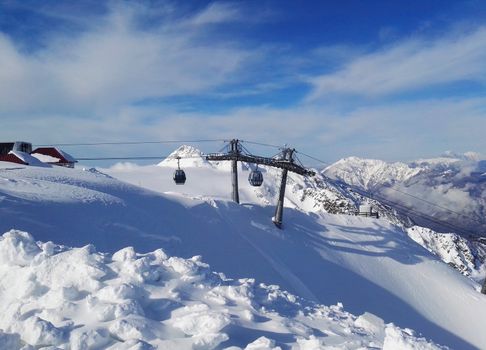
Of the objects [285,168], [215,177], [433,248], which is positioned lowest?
[433,248]

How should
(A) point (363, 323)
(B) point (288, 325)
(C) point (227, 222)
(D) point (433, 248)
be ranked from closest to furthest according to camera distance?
(B) point (288, 325) → (A) point (363, 323) → (C) point (227, 222) → (D) point (433, 248)

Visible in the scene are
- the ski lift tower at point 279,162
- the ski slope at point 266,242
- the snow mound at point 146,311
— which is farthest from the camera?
the ski lift tower at point 279,162

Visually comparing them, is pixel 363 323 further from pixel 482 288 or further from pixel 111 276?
pixel 482 288

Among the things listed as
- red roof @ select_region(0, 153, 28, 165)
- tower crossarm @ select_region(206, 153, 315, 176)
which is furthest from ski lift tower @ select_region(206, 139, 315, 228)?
red roof @ select_region(0, 153, 28, 165)

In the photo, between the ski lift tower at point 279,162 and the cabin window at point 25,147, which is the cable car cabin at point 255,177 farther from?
the cabin window at point 25,147

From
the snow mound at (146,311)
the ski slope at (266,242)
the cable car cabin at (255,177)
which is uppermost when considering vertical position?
the cable car cabin at (255,177)

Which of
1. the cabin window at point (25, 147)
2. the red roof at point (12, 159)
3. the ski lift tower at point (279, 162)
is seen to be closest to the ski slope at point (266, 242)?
the ski lift tower at point (279, 162)

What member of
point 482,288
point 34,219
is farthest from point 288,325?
point 482,288
